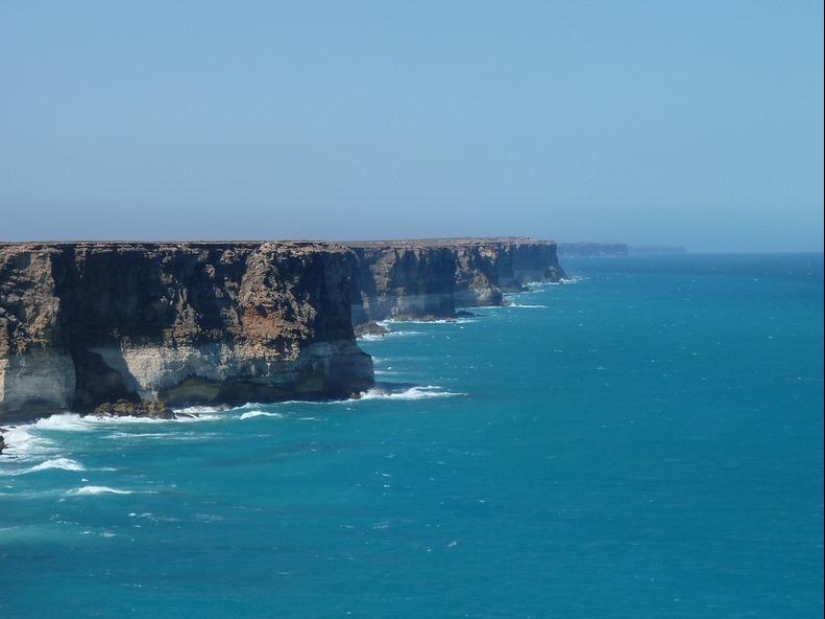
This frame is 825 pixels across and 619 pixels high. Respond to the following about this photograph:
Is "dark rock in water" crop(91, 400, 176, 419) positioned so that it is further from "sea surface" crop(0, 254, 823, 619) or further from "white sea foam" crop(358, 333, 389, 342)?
"white sea foam" crop(358, 333, 389, 342)

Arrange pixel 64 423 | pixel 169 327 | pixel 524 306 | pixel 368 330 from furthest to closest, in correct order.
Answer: pixel 524 306 → pixel 368 330 → pixel 169 327 → pixel 64 423

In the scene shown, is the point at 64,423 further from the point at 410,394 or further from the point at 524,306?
the point at 524,306

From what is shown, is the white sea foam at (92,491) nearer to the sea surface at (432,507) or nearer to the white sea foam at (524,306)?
the sea surface at (432,507)

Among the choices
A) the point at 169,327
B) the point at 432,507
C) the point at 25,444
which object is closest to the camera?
the point at 432,507

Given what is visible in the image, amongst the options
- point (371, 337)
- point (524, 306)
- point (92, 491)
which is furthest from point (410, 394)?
point (524, 306)

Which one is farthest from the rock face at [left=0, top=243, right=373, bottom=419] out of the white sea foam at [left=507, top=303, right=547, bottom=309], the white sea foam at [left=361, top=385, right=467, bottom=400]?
the white sea foam at [left=507, top=303, right=547, bottom=309]

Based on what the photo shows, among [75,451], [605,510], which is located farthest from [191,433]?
[605,510]

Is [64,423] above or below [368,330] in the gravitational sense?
below
